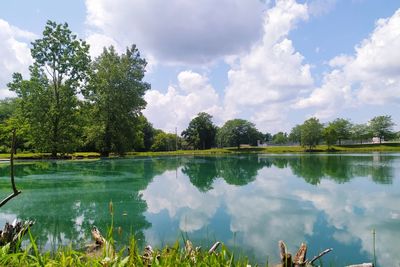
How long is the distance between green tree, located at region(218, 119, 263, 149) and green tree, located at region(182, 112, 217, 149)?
119 inches

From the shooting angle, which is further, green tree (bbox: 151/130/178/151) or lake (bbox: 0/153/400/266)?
green tree (bbox: 151/130/178/151)

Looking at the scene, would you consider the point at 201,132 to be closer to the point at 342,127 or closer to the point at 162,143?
the point at 162,143

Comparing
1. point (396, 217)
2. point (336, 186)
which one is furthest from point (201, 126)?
point (396, 217)

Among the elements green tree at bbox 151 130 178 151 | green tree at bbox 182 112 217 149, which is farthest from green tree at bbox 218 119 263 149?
green tree at bbox 151 130 178 151

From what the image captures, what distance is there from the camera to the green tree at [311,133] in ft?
237

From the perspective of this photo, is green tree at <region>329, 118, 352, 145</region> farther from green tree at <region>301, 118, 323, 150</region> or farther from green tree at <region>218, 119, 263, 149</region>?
green tree at <region>218, 119, 263, 149</region>

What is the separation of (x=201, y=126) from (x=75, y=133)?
4937cm

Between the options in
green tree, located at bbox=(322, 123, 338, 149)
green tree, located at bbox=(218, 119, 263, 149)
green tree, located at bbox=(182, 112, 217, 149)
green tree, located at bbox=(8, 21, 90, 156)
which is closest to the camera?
green tree, located at bbox=(8, 21, 90, 156)

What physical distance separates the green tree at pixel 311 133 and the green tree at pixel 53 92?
50095 mm

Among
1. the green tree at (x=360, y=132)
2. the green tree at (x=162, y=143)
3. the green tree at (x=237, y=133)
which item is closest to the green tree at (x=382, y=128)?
the green tree at (x=360, y=132)

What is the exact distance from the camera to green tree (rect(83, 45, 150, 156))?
42.1 metres

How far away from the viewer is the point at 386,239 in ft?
24.0

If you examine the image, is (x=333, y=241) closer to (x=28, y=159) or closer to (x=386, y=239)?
(x=386, y=239)

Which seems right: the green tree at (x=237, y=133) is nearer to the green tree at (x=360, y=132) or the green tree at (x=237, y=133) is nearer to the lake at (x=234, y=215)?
the green tree at (x=360, y=132)
